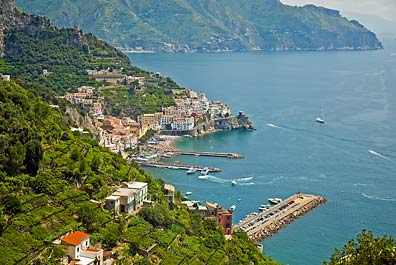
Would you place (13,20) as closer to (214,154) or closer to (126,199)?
(214,154)

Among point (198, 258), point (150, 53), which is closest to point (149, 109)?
point (198, 258)

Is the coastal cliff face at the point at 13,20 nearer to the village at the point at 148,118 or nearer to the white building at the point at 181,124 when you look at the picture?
the village at the point at 148,118

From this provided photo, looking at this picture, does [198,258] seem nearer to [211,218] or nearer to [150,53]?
[211,218]

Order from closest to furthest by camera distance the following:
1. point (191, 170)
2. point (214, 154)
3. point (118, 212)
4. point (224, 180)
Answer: point (118, 212) < point (224, 180) < point (191, 170) < point (214, 154)

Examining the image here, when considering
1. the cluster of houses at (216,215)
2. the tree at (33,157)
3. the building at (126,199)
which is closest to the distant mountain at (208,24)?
the cluster of houses at (216,215)

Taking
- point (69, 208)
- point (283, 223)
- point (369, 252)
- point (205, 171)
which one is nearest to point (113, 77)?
point (205, 171)
